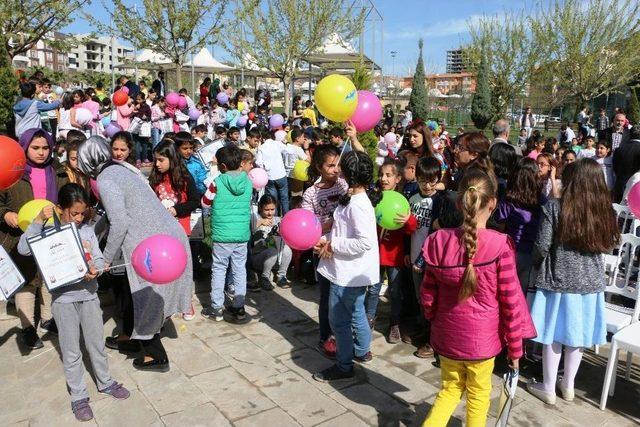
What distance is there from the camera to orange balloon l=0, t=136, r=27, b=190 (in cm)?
386

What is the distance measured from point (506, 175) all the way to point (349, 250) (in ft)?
6.13

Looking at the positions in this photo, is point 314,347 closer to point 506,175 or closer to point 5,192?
point 506,175

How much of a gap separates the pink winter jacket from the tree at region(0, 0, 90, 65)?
45.0 ft

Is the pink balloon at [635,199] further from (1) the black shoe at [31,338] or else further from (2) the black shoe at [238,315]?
(1) the black shoe at [31,338]

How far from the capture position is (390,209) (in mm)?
4094

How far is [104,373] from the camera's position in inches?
146

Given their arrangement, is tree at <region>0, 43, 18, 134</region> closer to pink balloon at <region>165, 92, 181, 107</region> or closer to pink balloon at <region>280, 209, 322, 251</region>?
pink balloon at <region>165, 92, 181, 107</region>

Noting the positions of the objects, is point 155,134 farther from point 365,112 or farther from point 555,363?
point 555,363

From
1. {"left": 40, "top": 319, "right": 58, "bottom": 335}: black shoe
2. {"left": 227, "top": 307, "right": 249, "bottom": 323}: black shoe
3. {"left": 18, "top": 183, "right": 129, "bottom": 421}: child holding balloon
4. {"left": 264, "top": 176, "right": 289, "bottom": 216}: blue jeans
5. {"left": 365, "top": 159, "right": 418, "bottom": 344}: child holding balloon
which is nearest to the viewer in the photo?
{"left": 18, "top": 183, "right": 129, "bottom": 421}: child holding balloon

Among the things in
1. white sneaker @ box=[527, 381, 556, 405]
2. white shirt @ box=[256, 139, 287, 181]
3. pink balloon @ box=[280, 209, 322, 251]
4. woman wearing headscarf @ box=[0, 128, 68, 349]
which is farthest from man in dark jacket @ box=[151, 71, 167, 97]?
white sneaker @ box=[527, 381, 556, 405]

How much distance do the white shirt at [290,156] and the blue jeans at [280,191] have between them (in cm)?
34

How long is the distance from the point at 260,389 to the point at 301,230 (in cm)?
125

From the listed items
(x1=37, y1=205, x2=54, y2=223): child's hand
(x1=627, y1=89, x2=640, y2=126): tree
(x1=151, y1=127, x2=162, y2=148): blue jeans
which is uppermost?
(x1=627, y1=89, x2=640, y2=126): tree

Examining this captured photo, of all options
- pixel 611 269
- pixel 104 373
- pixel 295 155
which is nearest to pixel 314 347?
pixel 104 373
